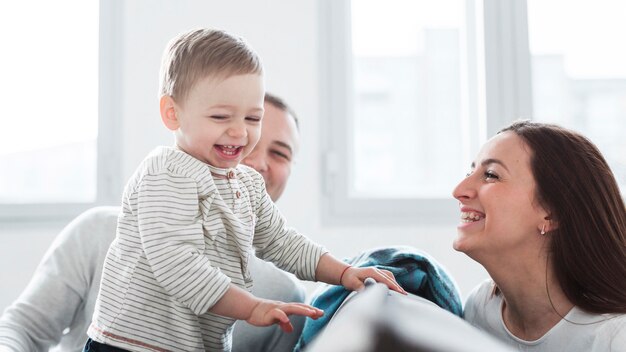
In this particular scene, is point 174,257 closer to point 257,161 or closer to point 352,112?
point 257,161

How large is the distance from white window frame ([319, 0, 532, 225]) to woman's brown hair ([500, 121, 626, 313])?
1283 mm

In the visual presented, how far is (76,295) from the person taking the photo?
1465 millimetres

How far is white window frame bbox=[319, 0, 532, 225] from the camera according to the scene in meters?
2.55

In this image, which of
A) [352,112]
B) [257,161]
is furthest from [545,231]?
[352,112]

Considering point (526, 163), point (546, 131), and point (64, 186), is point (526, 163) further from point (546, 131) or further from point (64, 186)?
point (64, 186)

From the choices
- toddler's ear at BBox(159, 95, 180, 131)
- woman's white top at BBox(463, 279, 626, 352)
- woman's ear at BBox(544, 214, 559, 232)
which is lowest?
woman's white top at BBox(463, 279, 626, 352)

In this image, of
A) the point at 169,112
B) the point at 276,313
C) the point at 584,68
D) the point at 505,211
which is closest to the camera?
the point at 276,313

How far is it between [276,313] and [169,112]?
1.26 ft

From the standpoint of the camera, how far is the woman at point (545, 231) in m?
1.25

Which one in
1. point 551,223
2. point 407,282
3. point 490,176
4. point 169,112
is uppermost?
point 169,112

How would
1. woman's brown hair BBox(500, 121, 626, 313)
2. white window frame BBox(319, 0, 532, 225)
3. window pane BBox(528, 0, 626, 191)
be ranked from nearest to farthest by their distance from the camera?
1. woman's brown hair BBox(500, 121, 626, 313)
2. white window frame BBox(319, 0, 532, 225)
3. window pane BBox(528, 0, 626, 191)

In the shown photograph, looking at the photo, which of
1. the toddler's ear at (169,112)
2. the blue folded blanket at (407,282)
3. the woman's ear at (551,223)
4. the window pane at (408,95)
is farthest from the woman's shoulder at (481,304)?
the window pane at (408,95)

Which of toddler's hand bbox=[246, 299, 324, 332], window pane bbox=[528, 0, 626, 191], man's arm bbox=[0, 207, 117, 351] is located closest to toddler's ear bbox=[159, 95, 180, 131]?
toddler's hand bbox=[246, 299, 324, 332]

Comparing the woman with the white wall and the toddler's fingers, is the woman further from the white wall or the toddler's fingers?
the white wall
